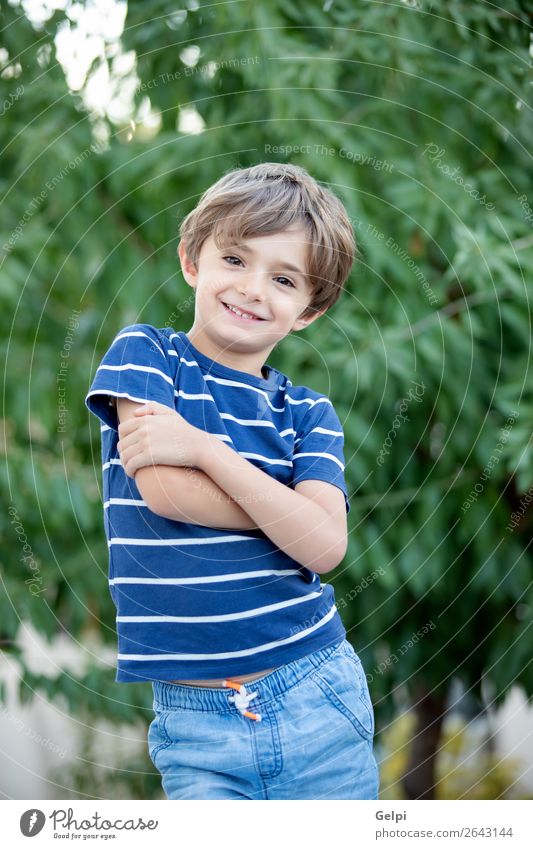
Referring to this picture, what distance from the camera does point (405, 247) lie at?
1.32 m

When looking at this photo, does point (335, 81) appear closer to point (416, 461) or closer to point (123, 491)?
point (416, 461)

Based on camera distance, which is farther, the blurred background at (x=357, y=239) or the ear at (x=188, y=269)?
the blurred background at (x=357, y=239)

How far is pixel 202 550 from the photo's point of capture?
73cm

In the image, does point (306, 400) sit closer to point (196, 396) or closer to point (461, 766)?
point (196, 396)

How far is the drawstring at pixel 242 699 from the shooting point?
74 cm

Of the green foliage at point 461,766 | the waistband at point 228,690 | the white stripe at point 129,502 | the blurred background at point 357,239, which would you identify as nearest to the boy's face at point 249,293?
the white stripe at point 129,502

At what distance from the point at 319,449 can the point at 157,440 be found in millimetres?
135

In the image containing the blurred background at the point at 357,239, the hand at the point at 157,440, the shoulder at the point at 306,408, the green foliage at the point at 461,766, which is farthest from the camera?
the green foliage at the point at 461,766

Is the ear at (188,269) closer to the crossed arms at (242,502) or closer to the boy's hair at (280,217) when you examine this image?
the boy's hair at (280,217)

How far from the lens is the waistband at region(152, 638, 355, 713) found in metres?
0.74

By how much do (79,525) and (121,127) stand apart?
506mm

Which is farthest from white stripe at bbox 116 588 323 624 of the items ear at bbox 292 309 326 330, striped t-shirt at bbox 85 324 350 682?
ear at bbox 292 309 326 330

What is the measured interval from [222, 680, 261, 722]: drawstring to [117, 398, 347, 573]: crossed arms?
10 cm

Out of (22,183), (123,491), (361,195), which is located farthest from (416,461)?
(123,491)
